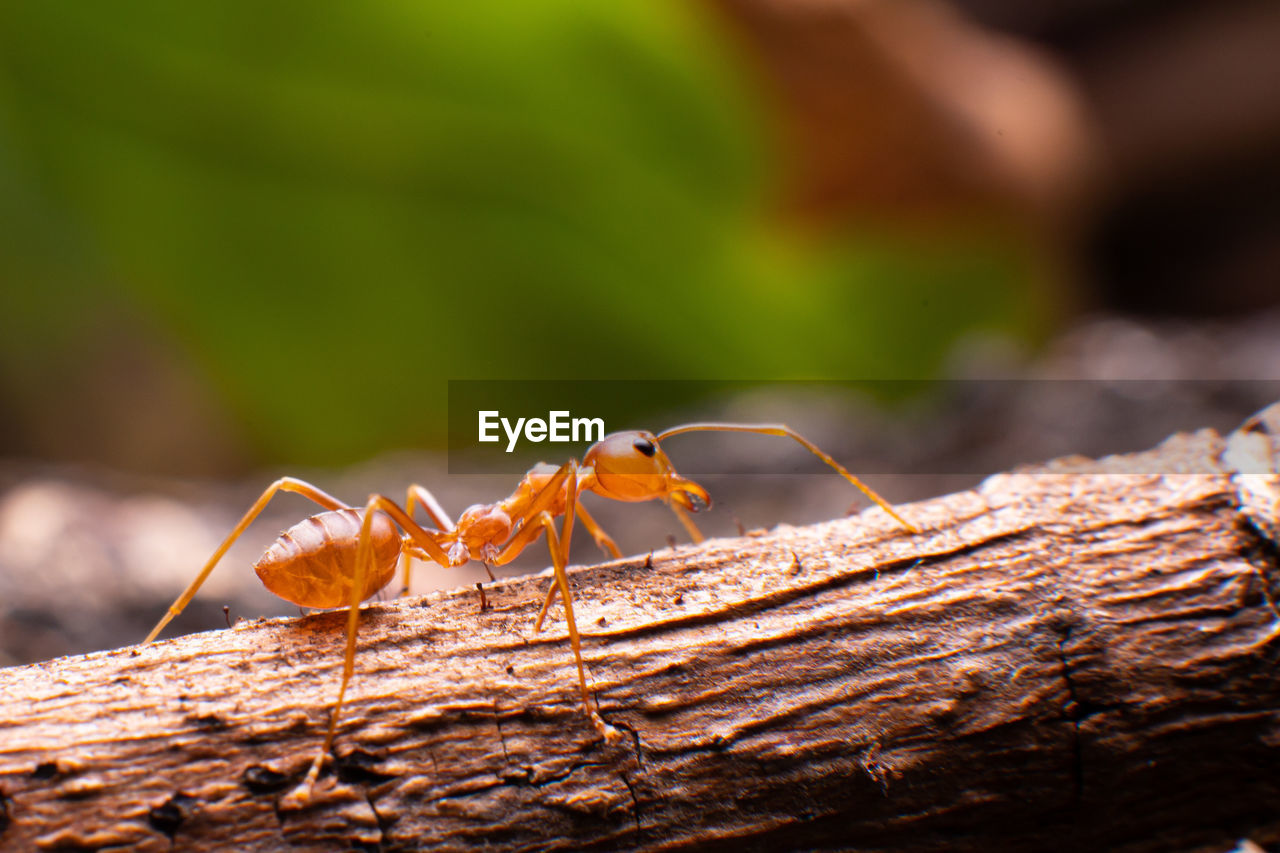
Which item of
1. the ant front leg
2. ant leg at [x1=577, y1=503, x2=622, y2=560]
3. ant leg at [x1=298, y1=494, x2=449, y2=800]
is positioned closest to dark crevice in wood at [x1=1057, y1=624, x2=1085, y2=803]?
the ant front leg

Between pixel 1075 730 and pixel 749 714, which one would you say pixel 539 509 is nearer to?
pixel 749 714

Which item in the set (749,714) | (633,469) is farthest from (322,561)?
(749,714)

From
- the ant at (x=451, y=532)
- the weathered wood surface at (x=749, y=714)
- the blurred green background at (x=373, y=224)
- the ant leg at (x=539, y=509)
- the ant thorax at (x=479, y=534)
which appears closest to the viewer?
the weathered wood surface at (x=749, y=714)

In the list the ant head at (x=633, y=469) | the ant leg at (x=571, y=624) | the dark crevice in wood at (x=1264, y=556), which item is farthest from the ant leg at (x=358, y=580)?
the dark crevice in wood at (x=1264, y=556)

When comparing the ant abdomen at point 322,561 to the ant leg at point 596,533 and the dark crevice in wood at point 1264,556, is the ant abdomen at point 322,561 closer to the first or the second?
the ant leg at point 596,533

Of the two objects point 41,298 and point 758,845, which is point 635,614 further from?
point 41,298

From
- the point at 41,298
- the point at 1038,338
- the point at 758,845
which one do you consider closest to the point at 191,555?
the point at 41,298
